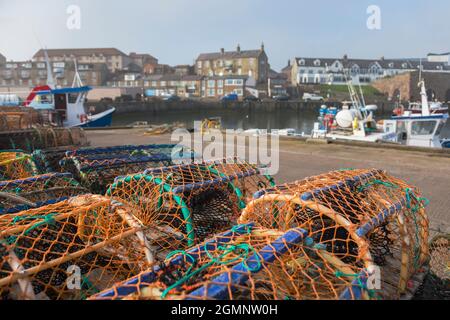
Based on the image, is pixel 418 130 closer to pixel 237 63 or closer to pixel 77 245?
pixel 77 245

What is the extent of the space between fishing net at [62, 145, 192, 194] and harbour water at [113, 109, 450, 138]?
3280 cm

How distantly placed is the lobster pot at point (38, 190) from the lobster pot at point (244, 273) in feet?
6.24

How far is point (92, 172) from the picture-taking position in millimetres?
5105

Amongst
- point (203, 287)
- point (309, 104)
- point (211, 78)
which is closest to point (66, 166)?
point (203, 287)

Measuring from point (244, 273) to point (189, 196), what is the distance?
1.73 meters

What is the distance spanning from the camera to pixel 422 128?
52.3 ft

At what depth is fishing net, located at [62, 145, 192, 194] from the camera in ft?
16.4

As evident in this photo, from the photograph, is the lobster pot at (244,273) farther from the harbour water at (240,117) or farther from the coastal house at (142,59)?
the coastal house at (142,59)

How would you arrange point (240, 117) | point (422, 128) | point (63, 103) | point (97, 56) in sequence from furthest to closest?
point (97, 56)
point (240, 117)
point (63, 103)
point (422, 128)

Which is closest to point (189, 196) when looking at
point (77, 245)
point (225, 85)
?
point (77, 245)

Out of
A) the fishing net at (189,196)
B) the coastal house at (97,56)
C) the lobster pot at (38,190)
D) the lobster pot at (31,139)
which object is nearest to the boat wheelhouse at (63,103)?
the lobster pot at (31,139)

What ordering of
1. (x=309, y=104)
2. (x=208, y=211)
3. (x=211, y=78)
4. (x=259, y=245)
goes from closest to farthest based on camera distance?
(x=259, y=245) < (x=208, y=211) < (x=309, y=104) < (x=211, y=78)
